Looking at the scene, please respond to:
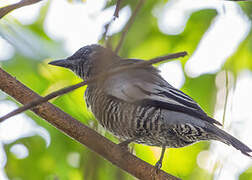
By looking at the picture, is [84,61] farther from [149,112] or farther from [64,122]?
[64,122]

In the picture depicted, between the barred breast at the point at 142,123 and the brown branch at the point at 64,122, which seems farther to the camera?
the barred breast at the point at 142,123

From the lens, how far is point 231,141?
292 cm

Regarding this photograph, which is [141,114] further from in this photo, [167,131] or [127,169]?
[127,169]

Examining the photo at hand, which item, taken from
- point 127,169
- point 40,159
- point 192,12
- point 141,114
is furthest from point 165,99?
point 40,159

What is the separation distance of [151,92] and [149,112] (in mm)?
167

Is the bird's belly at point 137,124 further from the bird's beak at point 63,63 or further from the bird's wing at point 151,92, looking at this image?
the bird's beak at point 63,63

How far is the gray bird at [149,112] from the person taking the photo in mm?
3113

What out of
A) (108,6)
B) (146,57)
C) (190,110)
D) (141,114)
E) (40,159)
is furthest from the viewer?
(146,57)

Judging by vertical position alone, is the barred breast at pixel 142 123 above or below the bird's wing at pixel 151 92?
below

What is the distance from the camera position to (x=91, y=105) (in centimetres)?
366

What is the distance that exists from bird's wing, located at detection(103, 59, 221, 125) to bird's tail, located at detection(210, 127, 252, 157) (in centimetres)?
8

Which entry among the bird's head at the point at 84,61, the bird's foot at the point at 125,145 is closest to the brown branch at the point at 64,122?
the bird's foot at the point at 125,145

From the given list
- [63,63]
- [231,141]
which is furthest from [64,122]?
[63,63]

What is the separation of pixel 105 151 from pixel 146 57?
1.32 meters
